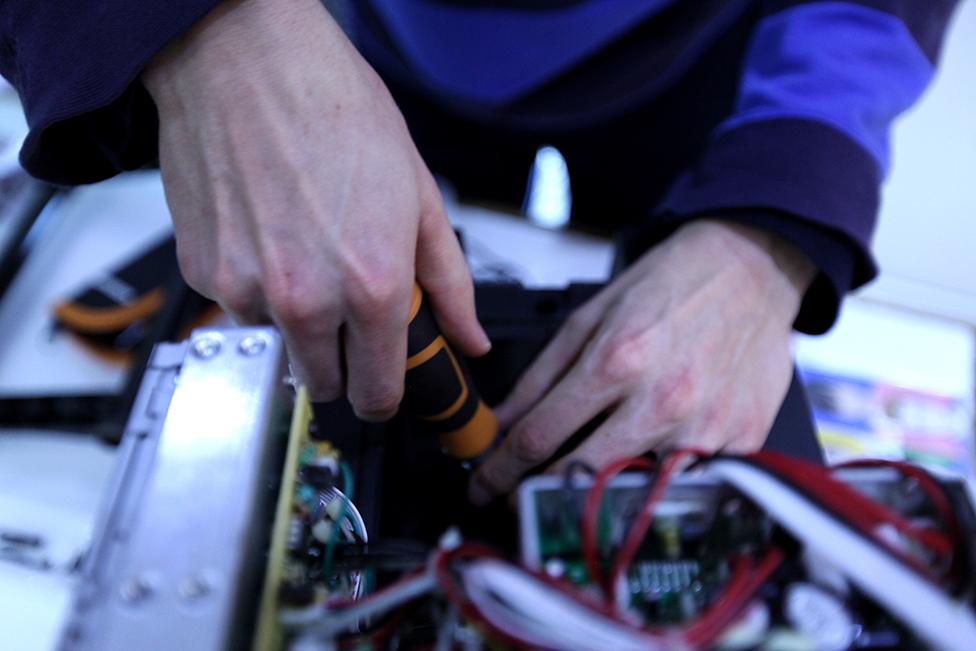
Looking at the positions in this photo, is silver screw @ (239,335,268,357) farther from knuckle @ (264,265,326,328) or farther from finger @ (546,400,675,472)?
finger @ (546,400,675,472)

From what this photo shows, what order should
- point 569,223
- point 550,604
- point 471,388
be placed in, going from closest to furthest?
point 550,604
point 471,388
point 569,223

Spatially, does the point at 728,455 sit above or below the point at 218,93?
below

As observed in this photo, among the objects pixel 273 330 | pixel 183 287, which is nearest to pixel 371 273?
pixel 273 330

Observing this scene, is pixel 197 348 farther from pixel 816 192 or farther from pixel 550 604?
pixel 816 192

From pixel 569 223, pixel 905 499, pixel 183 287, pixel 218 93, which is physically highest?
pixel 218 93

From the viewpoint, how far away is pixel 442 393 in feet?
1.57

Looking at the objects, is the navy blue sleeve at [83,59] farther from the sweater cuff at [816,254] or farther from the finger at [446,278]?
the sweater cuff at [816,254]

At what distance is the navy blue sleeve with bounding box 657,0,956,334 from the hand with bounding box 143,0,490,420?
27 centimetres

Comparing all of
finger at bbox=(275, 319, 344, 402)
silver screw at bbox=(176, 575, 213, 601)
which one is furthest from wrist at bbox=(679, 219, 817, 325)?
silver screw at bbox=(176, 575, 213, 601)

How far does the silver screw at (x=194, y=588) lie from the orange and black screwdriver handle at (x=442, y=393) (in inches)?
A: 7.8

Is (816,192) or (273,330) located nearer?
(273,330)

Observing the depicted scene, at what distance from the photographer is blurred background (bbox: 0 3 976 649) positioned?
0.76 meters

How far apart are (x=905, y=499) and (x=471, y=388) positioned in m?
0.26

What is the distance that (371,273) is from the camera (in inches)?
15.8
